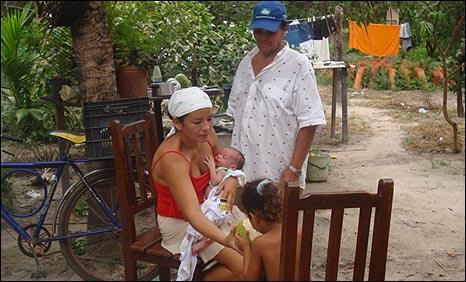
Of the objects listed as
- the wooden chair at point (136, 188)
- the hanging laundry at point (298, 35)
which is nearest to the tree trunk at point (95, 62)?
the wooden chair at point (136, 188)

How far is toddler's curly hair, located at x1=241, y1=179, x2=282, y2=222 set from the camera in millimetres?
1428

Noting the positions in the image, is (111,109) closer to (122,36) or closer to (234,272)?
(122,36)

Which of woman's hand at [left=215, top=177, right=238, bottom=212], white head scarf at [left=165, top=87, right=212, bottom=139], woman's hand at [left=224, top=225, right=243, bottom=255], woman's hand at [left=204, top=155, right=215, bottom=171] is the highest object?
white head scarf at [left=165, top=87, right=212, bottom=139]

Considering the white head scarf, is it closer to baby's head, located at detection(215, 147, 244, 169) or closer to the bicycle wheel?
baby's head, located at detection(215, 147, 244, 169)

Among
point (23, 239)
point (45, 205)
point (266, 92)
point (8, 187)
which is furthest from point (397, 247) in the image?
point (8, 187)

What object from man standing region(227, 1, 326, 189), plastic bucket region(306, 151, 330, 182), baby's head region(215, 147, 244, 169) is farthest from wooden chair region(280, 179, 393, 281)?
plastic bucket region(306, 151, 330, 182)

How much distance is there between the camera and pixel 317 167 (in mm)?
4574

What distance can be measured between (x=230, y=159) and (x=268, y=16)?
1.70 ft

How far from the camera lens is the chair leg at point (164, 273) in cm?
139

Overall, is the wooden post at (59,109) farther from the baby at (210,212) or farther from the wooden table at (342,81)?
the wooden table at (342,81)

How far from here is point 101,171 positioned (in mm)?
2539

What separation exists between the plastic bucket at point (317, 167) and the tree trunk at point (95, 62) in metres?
2.55

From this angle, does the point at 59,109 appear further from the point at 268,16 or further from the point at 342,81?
the point at 342,81

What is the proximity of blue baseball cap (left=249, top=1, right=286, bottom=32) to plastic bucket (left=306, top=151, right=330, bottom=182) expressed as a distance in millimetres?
2700
